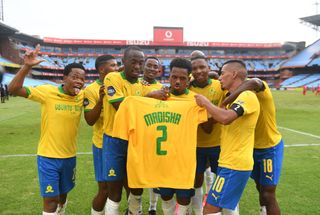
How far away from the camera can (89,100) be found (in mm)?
3842

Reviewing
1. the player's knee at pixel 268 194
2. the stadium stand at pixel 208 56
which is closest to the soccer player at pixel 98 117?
the player's knee at pixel 268 194

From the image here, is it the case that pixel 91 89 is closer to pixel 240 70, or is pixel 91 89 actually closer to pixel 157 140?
pixel 157 140

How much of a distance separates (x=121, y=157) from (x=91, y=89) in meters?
1.07

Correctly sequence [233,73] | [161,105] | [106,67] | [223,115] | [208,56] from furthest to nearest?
[208,56] → [106,67] → [161,105] → [233,73] → [223,115]

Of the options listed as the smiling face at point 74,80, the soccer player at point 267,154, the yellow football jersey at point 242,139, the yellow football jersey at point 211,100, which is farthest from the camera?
the yellow football jersey at point 211,100

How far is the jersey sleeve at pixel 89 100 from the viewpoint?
12.4 feet

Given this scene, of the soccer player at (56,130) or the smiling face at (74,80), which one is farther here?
the smiling face at (74,80)

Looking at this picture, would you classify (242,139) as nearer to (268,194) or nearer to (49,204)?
(268,194)

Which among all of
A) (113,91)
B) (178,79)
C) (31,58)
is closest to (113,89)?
(113,91)

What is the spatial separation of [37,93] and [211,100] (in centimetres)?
221

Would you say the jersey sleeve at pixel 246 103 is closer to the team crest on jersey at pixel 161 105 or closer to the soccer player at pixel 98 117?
the team crest on jersey at pixel 161 105

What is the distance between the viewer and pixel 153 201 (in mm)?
4477

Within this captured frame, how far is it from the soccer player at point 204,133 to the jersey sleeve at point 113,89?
1.07 m

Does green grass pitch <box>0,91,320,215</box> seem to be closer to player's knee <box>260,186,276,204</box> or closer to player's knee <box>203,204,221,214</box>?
player's knee <box>260,186,276,204</box>
